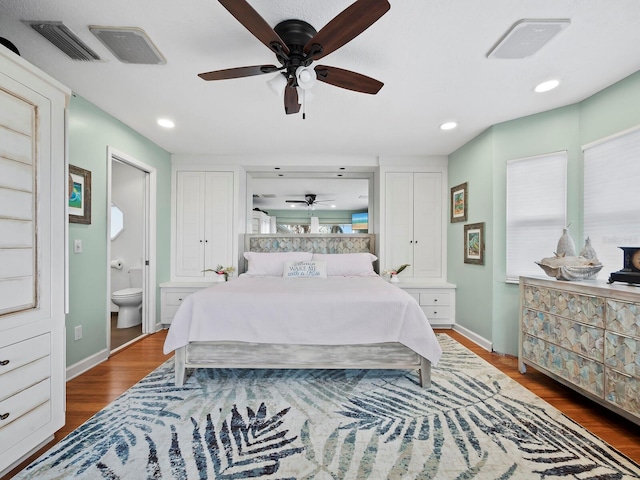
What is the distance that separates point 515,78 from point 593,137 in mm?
968

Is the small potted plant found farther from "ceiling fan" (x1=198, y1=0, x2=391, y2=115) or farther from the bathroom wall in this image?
the bathroom wall

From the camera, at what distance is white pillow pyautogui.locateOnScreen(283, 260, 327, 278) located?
11.8 feet

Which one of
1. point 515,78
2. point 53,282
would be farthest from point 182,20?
point 515,78

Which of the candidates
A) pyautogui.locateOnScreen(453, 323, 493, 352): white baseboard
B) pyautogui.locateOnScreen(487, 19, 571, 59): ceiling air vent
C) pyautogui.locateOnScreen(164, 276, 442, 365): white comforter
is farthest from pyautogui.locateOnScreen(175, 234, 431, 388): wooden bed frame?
pyautogui.locateOnScreen(487, 19, 571, 59): ceiling air vent

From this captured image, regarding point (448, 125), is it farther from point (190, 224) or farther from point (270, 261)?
point (190, 224)

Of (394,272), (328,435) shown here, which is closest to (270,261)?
(394,272)

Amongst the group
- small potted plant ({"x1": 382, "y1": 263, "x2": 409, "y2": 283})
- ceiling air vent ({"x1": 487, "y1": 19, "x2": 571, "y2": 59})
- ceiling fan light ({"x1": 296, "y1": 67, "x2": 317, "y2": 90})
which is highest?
ceiling air vent ({"x1": 487, "y1": 19, "x2": 571, "y2": 59})

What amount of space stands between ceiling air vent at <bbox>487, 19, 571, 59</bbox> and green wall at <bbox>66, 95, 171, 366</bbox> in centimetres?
327

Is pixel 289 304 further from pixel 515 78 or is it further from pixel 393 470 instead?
pixel 515 78

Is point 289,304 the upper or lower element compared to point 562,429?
upper

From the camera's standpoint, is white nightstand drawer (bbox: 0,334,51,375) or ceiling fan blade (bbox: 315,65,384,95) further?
ceiling fan blade (bbox: 315,65,384,95)

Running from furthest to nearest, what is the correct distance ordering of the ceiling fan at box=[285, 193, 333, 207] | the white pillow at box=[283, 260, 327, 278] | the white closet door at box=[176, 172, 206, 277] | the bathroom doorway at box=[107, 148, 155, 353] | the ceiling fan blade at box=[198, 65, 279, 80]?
the ceiling fan at box=[285, 193, 333, 207]
the white closet door at box=[176, 172, 206, 277]
the white pillow at box=[283, 260, 327, 278]
the bathroom doorway at box=[107, 148, 155, 353]
the ceiling fan blade at box=[198, 65, 279, 80]

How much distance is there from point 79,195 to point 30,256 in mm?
1293

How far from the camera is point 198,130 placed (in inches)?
129
